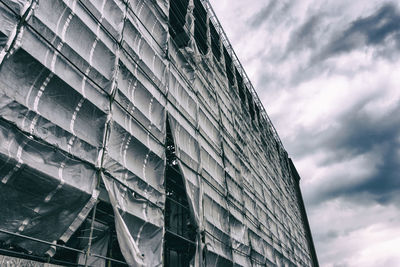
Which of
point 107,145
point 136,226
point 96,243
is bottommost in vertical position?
point 96,243

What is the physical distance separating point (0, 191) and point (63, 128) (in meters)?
1.57

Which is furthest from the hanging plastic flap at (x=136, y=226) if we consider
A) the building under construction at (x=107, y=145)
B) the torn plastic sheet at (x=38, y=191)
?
Result: the torn plastic sheet at (x=38, y=191)

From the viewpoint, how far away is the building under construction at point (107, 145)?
487 cm

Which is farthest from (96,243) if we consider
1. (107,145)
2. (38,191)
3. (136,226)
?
(38,191)

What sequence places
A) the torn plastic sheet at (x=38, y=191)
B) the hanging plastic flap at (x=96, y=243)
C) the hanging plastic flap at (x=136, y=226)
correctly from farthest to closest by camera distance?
the hanging plastic flap at (x=96, y=243)
the hanging plastic flap at (x=136, y=226)
the torn plastic sheet at (x=38, y=191)

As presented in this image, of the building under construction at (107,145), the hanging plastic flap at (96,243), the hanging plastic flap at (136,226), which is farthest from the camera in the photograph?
the hanging plastic flap at (96,243)

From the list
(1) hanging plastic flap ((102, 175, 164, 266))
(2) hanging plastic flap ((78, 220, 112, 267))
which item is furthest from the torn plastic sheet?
(2) hanging plastic flap ((78, 220, 112, 267))

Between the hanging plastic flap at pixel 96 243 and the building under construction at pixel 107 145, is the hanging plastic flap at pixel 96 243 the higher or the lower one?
the lower one

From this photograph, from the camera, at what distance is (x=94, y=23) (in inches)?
289

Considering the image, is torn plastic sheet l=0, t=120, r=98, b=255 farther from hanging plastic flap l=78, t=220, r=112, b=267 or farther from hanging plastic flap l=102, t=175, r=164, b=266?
hanging plastic flap l=78, t=220, r=112, b=267

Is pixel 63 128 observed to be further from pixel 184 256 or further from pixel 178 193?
pixel 184 256

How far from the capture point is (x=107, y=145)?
21.5 ft

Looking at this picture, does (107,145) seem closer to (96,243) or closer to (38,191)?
(38,191)

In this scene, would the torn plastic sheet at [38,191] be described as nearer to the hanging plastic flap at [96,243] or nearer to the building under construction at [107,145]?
the building under construction at [107,145]
